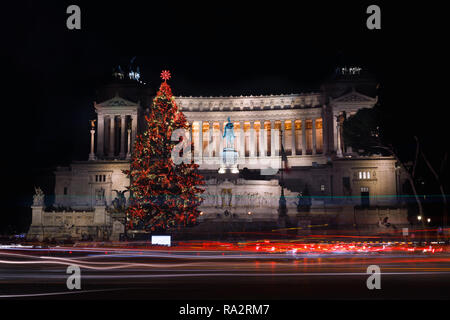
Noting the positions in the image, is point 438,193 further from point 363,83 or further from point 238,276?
point 238,276

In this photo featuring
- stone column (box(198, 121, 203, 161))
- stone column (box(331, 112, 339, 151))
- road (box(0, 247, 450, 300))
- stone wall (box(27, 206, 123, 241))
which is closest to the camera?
road (box(0, 247, 450, 300))

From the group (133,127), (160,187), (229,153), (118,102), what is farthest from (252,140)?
(160,187)

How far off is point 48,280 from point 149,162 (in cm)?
3575

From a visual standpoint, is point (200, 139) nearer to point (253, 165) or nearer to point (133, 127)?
point (253, 165)

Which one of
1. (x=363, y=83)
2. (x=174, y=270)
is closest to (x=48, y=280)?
(x=174, y=270)

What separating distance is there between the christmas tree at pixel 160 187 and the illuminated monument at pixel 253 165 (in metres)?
4.51

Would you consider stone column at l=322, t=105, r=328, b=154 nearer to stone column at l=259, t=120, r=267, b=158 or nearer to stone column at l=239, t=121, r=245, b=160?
stone column at l=259, t=120, r=267, b=158

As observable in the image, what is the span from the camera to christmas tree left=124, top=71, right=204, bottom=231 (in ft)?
181

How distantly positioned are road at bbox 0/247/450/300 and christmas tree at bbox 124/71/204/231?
77.7 ft

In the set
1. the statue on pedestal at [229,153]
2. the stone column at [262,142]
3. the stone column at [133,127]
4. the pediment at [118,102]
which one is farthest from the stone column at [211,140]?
the pediment at [118,102]

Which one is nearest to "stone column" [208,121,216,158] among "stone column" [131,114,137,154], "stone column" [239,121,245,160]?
"stone column" [239,121,245,160]

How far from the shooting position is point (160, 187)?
5569 centimetres

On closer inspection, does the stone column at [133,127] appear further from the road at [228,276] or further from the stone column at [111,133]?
the road at [228,276]

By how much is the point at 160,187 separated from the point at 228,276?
114 feet
